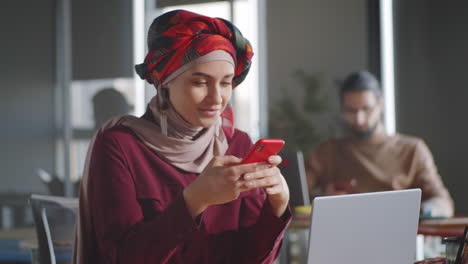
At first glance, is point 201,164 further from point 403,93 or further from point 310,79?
point 310,79

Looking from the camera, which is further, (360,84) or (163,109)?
(360,84)

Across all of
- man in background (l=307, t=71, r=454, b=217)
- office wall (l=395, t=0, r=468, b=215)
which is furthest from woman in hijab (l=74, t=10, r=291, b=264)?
office wall (l=395, t=0, r=468, b=215)

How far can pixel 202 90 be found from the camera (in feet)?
5.39

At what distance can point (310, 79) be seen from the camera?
6.71 meters

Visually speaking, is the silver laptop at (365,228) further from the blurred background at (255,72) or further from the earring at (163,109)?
the blurred background at (255,72)

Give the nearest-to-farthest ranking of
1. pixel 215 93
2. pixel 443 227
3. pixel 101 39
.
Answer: pixel 215 93
pixel 443 227
pixel 101 39

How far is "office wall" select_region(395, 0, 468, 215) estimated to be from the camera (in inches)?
217

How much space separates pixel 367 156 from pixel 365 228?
8.87 feet

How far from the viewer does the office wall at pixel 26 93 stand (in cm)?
609

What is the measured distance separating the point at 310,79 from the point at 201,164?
5.07 meters

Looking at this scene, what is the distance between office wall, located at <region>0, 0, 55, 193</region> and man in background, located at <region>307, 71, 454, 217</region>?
10.1 ft

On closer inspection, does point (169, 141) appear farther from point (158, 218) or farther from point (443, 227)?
point (443, 227)

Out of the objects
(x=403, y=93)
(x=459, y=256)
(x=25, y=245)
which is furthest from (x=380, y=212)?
(x=403, y=93)

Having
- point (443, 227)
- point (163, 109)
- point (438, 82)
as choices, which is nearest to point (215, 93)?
point (163, 109)
